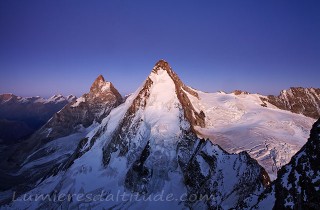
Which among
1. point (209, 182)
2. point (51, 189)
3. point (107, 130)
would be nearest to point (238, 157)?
point (209, 182)

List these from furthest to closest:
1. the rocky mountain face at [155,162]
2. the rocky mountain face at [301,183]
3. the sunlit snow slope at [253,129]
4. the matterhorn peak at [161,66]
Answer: the matterhorn peak at [161,66] → the sunlit snow slope at [253,129] → the rocky mountain face at [155,162] → the rocky mountain face at [301,183]

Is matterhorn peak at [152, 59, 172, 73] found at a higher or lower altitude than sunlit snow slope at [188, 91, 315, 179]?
higher

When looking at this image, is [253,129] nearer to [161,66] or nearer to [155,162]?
[155,162]

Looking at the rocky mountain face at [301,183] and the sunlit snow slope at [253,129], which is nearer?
the rocky mountain face at [301,183]

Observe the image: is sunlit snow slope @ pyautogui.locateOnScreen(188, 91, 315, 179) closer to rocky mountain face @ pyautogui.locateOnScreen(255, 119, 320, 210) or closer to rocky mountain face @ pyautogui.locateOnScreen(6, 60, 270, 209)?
rocky mountain face @ pyautogui.locateOnScreen(6, 60, 270, 209)

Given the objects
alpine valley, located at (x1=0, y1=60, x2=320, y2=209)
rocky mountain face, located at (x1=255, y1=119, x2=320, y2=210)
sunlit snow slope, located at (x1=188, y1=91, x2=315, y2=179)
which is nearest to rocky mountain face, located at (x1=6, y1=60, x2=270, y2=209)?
alpine valley, located at (x1=0, y1=60, x2=320, y2=209)

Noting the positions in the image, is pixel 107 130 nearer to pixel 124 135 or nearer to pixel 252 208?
pixel 124 135

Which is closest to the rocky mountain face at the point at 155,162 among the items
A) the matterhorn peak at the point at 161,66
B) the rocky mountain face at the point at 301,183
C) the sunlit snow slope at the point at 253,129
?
the matterhorn peak at the point at 161,66

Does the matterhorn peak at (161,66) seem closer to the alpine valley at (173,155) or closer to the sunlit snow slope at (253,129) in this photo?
the alpine valley at (173,155)

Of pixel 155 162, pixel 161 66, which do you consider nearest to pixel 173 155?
pixel 155 162
